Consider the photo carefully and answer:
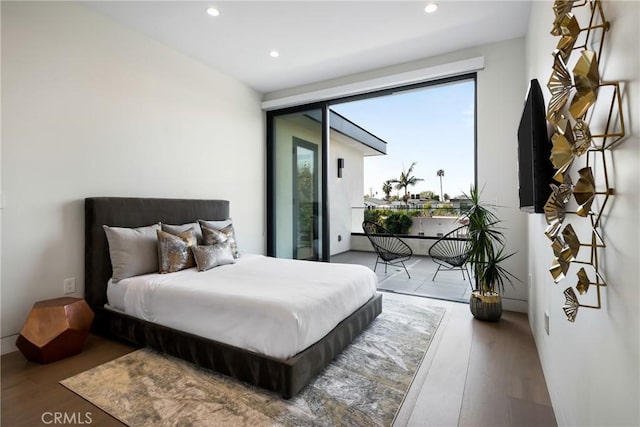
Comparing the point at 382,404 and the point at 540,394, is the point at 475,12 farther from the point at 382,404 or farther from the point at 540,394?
the point at 382,404

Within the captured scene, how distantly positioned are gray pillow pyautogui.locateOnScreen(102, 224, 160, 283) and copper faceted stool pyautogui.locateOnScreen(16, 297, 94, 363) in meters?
0.44

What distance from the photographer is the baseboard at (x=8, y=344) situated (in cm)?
241

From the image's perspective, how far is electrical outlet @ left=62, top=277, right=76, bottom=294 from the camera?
2768 millimetres

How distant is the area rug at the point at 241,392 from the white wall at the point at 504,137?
167cm

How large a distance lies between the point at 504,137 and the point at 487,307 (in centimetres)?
187

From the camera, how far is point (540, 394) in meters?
1.91

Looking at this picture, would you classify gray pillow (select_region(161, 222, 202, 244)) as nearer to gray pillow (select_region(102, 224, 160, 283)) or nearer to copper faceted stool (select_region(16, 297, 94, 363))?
gray pillow (select_region(102, 224, 160, 283))

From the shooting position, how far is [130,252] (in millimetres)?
2803

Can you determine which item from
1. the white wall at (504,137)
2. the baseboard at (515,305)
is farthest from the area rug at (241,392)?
the white wall at (504,137)

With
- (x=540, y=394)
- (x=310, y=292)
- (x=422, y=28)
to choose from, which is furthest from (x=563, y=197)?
(x=422, y=28)

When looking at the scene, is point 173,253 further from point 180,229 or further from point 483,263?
point 483,263

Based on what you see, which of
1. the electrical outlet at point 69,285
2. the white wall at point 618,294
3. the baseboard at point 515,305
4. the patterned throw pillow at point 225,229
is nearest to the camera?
the white wall at point 618,294

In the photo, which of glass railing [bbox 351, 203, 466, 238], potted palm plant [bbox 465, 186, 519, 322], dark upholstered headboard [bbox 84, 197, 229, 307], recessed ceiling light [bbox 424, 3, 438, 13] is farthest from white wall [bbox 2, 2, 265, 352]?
glass railing [bbox 351, 203, 466, 238]

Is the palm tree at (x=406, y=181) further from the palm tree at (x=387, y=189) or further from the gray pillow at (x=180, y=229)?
the gray pillow at (x=180, y=229)
